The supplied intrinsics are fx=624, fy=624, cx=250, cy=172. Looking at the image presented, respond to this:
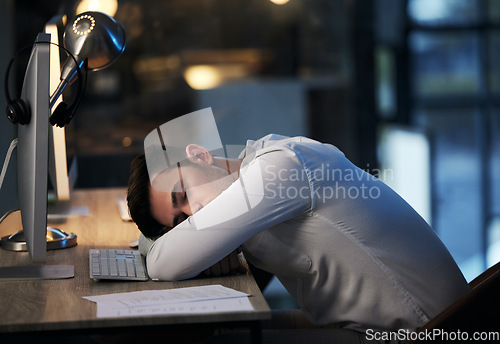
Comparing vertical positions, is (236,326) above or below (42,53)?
below

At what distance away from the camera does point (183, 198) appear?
4.34ft

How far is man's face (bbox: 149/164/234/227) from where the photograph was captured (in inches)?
51.6

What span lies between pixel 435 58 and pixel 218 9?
4.13 feet

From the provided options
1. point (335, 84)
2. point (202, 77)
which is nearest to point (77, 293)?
point (202, 77)

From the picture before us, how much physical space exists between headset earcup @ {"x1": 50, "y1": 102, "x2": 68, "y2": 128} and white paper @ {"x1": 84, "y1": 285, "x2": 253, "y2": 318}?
1.35 ft

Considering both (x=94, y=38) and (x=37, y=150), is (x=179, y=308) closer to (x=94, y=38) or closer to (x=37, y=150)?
(x=37, y=150)

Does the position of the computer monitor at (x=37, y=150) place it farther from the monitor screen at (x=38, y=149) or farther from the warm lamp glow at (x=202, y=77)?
the warm lamp glow at (x=202, y=77)

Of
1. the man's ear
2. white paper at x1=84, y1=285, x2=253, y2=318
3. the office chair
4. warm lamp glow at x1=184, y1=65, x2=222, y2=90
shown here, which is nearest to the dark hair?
the man's ear

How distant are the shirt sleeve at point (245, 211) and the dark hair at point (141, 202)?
0.50 ft

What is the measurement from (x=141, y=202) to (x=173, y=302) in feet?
1.01

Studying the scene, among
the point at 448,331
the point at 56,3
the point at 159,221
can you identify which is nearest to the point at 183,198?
the point at 159,221

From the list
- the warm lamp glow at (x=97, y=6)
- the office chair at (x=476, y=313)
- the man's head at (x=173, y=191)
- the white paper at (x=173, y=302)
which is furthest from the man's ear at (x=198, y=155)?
the warm lamp glow at (x=97, y=6)

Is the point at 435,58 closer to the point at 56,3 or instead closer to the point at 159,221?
the point at 56,3

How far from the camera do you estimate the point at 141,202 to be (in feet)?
4.35
